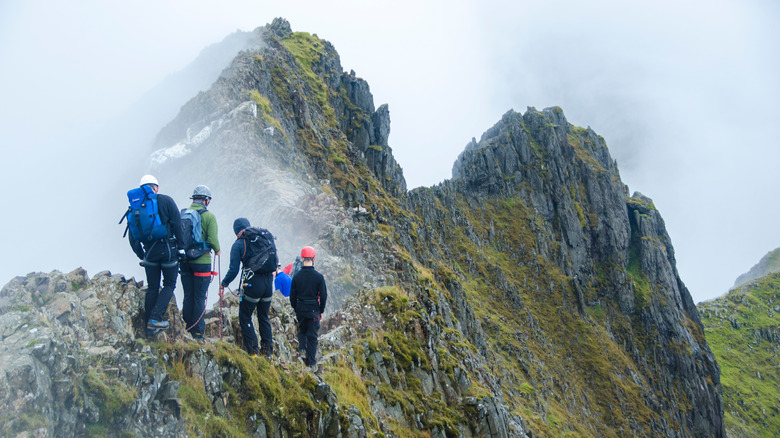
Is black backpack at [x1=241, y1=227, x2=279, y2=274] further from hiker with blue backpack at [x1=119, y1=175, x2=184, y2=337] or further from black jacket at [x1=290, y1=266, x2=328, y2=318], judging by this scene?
hiker with blue backpack at [x1=119, y1=175, x2=184, y2=337]

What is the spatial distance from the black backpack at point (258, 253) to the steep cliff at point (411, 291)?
1.68 metres

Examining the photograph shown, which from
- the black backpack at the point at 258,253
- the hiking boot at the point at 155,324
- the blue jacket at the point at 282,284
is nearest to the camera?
the hiking boot at the point at 155,324

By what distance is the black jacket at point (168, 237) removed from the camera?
8734 mm

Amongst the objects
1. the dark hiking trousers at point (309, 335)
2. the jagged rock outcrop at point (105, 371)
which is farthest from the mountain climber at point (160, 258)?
the dark hiking trousers at point (309, 335)

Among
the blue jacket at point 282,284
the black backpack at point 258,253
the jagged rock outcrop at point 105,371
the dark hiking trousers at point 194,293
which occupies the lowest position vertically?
the jagged rock outcrop at point 105,371

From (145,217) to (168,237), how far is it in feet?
1.75

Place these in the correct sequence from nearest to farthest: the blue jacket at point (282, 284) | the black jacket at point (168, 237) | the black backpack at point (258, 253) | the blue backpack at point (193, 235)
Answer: the black jacket at point (168, 237) → the blue backpack at point (193, 235) → the black backpack at point (258, 253) → the blue jacket at point (282, 284)

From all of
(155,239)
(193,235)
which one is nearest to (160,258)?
(155,239)

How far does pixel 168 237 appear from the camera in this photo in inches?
347

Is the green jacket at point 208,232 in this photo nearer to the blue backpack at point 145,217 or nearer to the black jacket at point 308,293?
the blue backpack at point 145,217

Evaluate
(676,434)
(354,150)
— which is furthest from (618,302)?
(354,150)

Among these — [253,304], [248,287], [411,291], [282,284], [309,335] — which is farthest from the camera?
[411,291]

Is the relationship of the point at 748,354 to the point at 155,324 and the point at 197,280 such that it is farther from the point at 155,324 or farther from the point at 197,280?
the point at 155,324

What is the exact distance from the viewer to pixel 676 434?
88.3 m
